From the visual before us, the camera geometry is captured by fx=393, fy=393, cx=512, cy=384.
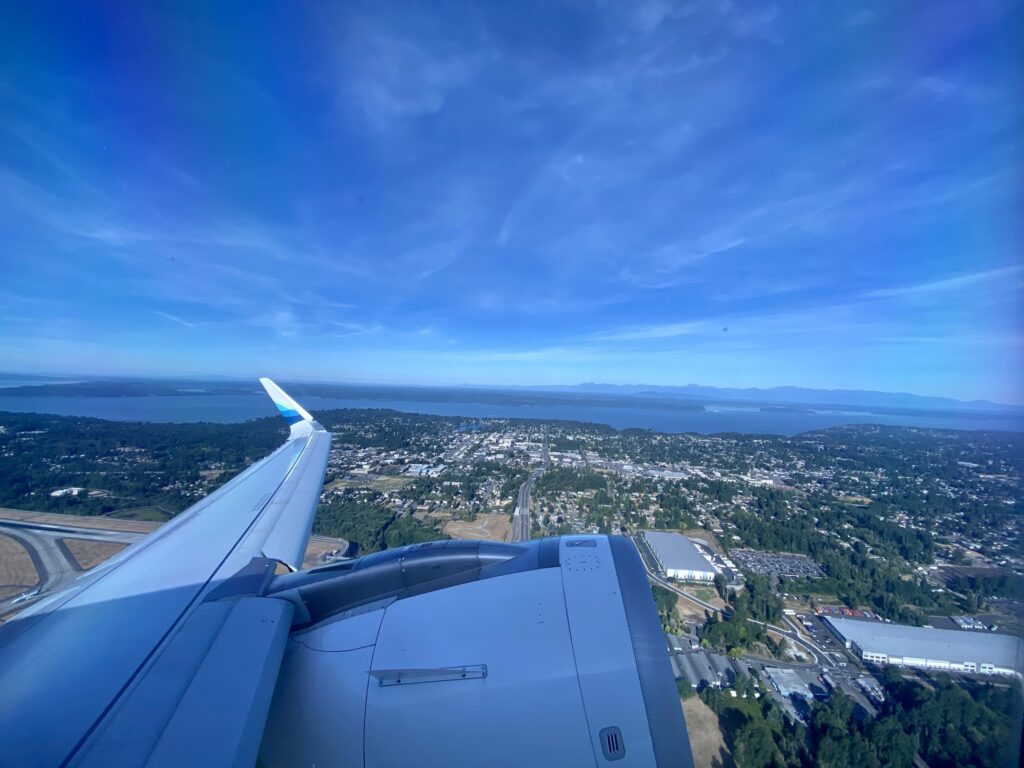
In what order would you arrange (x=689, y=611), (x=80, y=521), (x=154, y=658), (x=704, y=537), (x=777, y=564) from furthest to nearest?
(x=704, y=537), (x=777, y=564), (x=80, y=521), (x=689, y=611), (x=154, y=658)

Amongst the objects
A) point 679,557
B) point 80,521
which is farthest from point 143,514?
point 679,557

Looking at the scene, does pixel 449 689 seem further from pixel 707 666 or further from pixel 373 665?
pixel 707 666

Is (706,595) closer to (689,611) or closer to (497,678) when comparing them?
(689,611)

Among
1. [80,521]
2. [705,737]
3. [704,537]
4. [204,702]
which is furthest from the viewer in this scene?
[704,537]

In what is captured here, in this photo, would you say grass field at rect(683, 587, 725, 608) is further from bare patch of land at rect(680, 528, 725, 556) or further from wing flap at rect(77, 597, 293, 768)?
wing flap at rect(77, 597, 293, 768)

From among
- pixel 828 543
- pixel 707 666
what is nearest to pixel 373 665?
pixel 707 666

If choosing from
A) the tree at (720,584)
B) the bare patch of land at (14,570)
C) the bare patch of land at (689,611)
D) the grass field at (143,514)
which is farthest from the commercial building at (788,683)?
the grass field at (143,514)

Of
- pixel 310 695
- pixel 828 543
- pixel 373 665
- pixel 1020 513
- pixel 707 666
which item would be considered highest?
pixel 1020 513
